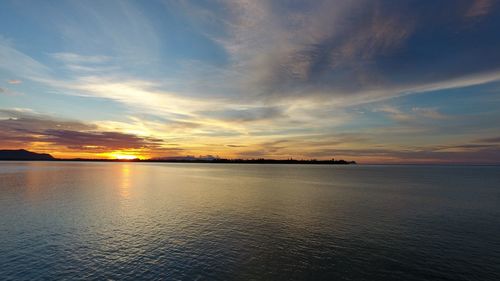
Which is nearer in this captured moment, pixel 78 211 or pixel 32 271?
pixel 32 271

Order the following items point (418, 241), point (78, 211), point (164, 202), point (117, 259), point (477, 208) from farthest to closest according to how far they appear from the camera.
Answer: point (164, 202), point (477, 208), point (78, 211), point (418, 241), point (117, 259)

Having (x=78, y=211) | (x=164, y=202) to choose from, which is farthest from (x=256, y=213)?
(x=78, y=211)

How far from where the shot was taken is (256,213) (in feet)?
188

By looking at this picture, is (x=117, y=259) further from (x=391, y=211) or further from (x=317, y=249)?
(x=391, y=211)

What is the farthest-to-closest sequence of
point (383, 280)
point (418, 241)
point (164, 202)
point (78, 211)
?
point (164, 202), point (78, 211), point (418, 241), point (383, 280)

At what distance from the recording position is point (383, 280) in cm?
2591

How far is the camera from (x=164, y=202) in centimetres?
7088

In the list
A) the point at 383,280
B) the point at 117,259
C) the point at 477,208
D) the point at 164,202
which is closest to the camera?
the point at 383,280

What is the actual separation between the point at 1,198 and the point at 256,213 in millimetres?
68746

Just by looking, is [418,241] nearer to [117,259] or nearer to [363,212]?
[363,212]

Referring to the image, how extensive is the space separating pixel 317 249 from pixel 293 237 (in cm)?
618

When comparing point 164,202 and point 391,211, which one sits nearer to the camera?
point 391,211

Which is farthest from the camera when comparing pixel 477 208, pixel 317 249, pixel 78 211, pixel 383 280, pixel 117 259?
pixel 477 208

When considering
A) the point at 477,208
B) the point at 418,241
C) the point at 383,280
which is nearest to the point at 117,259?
the point at 383,280
